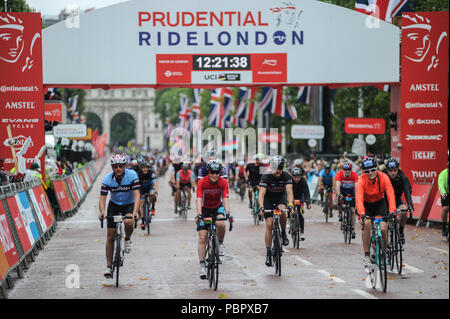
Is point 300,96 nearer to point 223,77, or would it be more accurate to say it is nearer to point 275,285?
point 223,77

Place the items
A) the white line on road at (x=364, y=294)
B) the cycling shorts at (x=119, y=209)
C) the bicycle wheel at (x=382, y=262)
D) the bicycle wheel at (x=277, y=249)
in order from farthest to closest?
the bicycle wheel at (x=277, y=249) < the cycling shorts at (x=119, y=209) < the bicycle wheel at (x=382, y=262) < the white line on road at (x=364, y=294)

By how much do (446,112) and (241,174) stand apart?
12.3m

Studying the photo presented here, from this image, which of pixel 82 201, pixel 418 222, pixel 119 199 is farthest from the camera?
pixel 82 201

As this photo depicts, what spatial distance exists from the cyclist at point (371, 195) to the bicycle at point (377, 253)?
13 cm

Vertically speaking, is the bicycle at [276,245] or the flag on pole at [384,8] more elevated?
the flag on pole at [384,8]

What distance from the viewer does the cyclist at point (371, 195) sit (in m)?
11.0

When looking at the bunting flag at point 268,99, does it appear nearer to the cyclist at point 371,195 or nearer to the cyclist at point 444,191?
the cyclist at point 444,191

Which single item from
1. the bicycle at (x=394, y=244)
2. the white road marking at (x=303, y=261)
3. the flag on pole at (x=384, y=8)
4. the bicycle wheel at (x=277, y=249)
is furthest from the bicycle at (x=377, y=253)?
the flag on pole at (x=384, y=8)

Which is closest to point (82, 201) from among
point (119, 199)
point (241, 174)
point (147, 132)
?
point (241, 174)

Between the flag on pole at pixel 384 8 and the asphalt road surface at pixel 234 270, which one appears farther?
the flag on pole at pixel 384 8

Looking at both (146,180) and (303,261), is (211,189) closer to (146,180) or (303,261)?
(303,261)

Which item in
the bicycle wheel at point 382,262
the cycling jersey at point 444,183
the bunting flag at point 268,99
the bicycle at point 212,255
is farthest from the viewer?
the bunting flag at point 268,99

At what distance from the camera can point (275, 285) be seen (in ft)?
36.3

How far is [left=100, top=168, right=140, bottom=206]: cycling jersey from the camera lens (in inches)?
456
